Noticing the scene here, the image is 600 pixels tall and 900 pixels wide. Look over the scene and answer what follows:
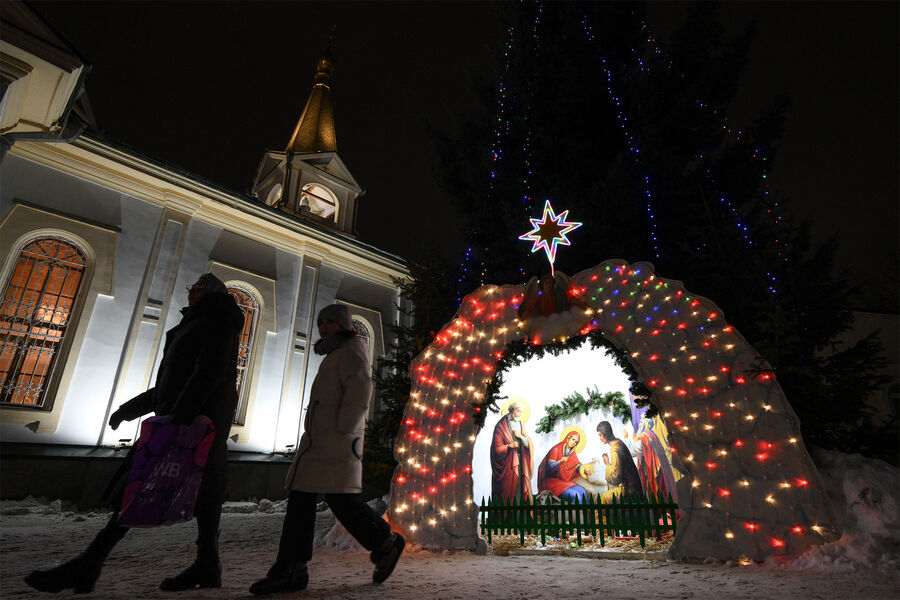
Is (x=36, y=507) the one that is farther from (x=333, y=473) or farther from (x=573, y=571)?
(x=573, y=571)

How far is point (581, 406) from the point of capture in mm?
7672

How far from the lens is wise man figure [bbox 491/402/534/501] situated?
7117mm

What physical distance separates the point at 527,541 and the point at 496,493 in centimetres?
96

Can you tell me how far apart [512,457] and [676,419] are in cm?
318

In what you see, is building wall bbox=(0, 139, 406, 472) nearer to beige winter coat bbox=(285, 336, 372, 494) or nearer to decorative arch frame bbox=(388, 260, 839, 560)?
decorative arch frame bbox=(388, 260, 839, 560)

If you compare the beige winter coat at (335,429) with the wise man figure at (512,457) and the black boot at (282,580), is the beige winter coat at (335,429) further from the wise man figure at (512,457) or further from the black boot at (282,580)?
the wise man figure at (512,457)

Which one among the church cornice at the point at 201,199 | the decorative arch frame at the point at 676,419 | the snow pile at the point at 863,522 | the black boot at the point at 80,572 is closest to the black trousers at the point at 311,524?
the black boot at the point at 80,572

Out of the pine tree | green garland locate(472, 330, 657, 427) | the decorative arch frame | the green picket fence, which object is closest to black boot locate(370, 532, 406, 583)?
the decorative arch frame

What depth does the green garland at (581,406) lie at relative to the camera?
7535 mm

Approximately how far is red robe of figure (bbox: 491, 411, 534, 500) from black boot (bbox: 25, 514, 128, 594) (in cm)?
513

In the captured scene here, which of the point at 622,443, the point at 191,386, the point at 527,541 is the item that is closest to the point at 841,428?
the point at 622,443

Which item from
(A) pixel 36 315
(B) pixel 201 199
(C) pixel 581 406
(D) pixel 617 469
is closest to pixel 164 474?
(C) pixel 581 406

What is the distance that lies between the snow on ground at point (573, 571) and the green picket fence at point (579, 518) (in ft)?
2.32

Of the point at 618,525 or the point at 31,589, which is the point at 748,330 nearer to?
the point at 618,525
